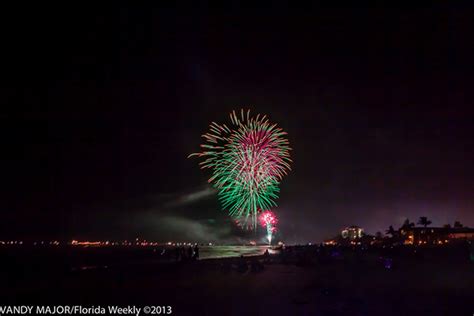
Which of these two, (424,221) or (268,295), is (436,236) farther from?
(268,295)

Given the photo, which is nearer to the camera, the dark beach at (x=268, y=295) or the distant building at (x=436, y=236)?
the dark beach at (x=268, y=295)

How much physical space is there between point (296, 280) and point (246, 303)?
8775mm

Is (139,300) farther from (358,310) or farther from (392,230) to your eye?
(392,230)

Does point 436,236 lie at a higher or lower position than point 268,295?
higher

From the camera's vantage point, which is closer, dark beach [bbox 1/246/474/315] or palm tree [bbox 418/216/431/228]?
dark beach [bbox 1/246/474/315]

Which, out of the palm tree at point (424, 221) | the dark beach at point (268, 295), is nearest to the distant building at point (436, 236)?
the palm tree at point (424, 221)

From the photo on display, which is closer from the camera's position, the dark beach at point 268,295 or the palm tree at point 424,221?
the dark beach at point 268,295

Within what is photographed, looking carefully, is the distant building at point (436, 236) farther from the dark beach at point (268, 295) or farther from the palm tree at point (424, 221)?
the dark beach at point (268, 295)

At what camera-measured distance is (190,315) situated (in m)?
14.7

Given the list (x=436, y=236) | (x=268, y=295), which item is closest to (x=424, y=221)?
(x=436, y=236)

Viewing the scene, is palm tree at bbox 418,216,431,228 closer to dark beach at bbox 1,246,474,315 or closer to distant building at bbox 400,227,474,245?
distant building at bbox 400,227,474,245

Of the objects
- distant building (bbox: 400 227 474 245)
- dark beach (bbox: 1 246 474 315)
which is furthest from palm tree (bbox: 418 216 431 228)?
dark beach (bbox: 1 246 474 315)

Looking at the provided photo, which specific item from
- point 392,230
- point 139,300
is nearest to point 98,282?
point 139,300

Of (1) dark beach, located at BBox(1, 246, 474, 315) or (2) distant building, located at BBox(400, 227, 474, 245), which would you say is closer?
(1) dark beach, located at BBox(1, 246, 474, 315)
